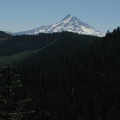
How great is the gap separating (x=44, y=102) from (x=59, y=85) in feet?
107

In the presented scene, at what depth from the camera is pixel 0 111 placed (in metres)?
14.2

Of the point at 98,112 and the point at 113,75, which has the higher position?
the point at 113,75

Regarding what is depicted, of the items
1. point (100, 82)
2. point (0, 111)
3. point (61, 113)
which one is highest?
point (0, 111)

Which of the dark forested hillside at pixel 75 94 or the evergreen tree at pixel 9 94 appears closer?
the evergreen tree at pixel 9 94

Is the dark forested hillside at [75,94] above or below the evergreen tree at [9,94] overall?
below

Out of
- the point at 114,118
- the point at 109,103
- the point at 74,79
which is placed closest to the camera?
the point at 114,118

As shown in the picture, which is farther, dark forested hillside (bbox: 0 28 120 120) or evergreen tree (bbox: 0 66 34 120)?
dark forested hillside (bbox: 0 28 120 120)

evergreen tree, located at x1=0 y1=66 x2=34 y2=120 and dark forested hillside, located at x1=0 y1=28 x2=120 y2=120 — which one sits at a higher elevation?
evergreen tree, located at x1=0 y1=66 x2=34 y2=120

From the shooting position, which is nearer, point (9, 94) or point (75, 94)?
point (9, 94)

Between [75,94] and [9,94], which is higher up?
[9,94]

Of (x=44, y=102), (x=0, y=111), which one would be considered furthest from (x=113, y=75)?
(x=0, y=111)

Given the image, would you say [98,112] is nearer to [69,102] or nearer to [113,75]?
[69,102]

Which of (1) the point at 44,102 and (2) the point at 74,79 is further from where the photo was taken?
(2) the point at 74,79

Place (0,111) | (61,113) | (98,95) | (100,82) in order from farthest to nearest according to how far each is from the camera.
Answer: (100,82), (98,95), (61,113), (0,111)
